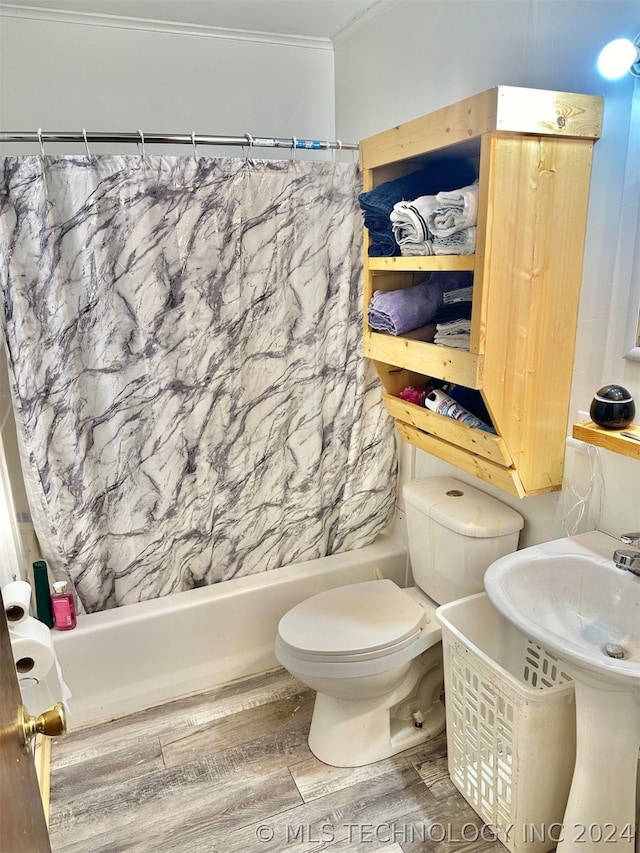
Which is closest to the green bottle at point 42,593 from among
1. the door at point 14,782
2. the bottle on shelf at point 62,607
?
the bottle on shelf at point 62,607

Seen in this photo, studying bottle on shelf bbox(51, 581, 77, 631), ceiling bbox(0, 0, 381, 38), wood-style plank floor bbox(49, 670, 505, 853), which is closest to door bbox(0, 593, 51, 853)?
wood-style plank floor bbox(49, 670, 505, 853)

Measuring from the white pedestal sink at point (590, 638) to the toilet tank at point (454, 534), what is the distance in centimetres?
24

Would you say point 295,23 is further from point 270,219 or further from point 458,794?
point 458,794

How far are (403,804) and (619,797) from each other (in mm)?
618

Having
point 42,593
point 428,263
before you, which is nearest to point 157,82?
point 428,263

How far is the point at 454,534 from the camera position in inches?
72.6

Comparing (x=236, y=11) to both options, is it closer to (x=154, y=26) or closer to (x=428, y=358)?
(x=154, y=26)

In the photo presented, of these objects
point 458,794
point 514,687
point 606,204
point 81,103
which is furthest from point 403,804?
point 81,103

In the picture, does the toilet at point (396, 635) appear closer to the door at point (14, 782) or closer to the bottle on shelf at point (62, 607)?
the bottle on shelf at point (62, 607)

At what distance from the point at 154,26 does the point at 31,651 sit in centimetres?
215

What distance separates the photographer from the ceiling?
2.09 m

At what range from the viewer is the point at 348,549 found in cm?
246

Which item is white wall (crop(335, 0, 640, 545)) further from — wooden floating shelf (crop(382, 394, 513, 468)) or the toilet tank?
wooden floating shelf (crop(382, 394, 513, 468))

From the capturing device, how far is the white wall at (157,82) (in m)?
2.15
